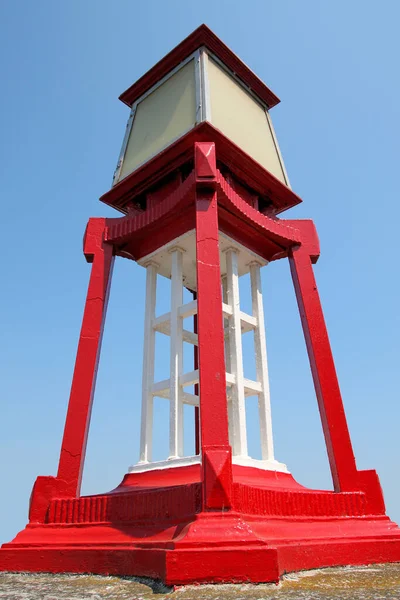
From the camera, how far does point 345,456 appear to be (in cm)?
852

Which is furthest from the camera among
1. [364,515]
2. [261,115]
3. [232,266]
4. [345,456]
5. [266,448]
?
[261,115]

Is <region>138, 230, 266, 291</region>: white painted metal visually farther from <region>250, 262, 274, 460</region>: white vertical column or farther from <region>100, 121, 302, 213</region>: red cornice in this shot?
<region>100, 121, 302, 213</region>: red cornice

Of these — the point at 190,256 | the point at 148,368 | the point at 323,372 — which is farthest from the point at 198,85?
the point at 323,372

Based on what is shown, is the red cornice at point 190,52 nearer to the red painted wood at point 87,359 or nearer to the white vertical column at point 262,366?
the red painted wood at point 87,359

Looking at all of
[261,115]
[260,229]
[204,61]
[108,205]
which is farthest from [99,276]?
[261,115]

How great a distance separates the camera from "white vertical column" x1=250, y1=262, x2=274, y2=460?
9.50m

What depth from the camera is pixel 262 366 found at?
10.0m

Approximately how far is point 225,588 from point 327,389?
4.89m

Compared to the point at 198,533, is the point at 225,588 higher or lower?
lower

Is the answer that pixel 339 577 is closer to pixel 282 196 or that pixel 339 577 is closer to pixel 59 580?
pixel 59 580

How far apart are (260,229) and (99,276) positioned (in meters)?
3.34

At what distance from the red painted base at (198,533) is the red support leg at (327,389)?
0.28 metres

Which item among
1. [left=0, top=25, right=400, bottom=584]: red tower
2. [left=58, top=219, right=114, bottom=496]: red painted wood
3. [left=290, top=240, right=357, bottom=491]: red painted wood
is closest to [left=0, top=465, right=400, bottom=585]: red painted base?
[left=0, top=25, right=400, bottom=584]: red tower

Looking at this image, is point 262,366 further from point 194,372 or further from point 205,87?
point 205,87
